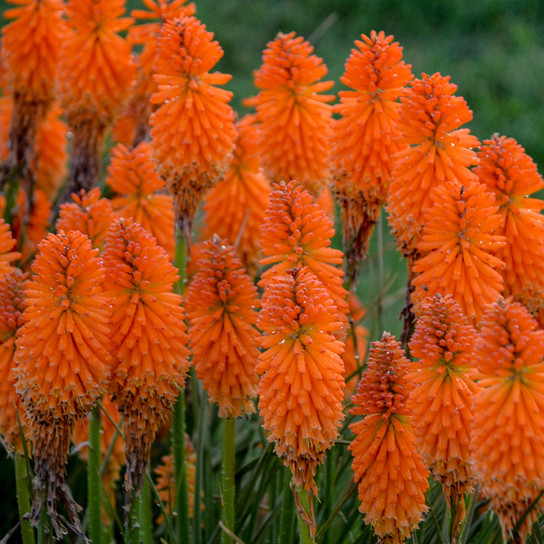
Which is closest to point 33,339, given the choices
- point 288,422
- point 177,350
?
point 177,350

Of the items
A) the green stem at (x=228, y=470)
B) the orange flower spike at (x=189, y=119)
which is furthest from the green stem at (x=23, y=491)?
the orange flower spike at (x=189, y=119)

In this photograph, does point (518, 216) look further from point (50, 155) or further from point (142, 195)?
point (50, 155)

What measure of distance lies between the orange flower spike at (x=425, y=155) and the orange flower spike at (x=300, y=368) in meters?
0.56

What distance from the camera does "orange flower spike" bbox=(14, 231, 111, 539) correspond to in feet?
7.61

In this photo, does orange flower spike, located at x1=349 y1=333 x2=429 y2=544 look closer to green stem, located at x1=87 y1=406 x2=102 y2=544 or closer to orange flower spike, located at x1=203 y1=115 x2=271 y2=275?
green stem, located at x1=87 y1=406 x2=102 y2=544

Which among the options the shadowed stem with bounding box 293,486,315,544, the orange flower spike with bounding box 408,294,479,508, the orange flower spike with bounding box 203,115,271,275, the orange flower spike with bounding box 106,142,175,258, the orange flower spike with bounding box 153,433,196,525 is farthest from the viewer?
the orange flower spike with bounding box 203,115,271,275

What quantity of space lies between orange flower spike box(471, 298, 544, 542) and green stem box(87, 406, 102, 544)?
1.31 m

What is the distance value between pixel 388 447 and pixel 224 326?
0.68 meters

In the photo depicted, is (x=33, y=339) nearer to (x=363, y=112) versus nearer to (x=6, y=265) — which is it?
(x=6, y=265)

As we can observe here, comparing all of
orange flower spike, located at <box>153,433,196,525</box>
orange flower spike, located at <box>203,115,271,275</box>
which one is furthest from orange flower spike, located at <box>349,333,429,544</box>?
orange flower spike, located at <box>203,115,271,275</box>

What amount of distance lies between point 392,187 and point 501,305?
34.8 inches

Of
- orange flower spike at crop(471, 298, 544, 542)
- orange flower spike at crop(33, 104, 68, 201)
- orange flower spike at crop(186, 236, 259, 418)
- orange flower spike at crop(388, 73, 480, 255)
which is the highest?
orange flower spike at crop(33, 104, 68, 201)

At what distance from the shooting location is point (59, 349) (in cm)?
230

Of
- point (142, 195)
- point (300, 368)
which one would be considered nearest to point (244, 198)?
point (142, 195)
